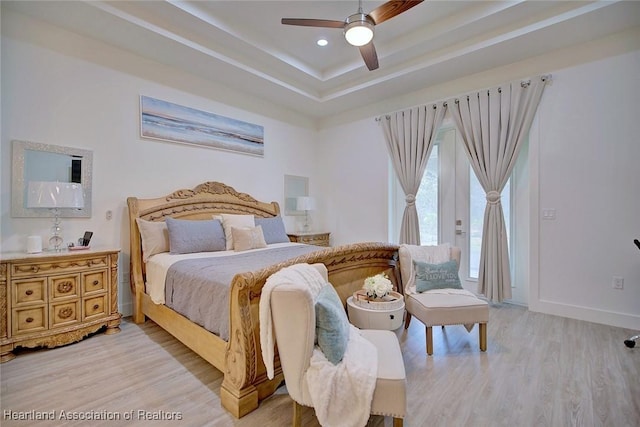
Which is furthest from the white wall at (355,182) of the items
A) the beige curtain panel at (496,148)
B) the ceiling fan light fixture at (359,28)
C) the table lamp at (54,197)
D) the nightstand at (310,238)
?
the table lamp at (54,197)

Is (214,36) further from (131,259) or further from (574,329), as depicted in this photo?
(574,329)

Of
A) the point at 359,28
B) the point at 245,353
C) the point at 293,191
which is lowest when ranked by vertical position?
the point at 245,353

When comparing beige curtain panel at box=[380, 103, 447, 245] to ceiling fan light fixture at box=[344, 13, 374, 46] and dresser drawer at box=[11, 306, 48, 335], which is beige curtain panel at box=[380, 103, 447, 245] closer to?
ceiling fan light fixture at box=[344, 13, 374, 46]

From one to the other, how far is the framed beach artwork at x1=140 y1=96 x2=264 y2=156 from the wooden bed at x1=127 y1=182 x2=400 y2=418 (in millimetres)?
689

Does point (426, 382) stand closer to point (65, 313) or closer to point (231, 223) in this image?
point (231, 223)

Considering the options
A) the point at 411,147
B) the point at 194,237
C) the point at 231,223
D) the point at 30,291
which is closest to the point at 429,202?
the point at 411,147

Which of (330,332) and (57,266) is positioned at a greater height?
(57,266)

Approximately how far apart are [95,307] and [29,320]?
1.51ft

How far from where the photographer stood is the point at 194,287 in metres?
2.28

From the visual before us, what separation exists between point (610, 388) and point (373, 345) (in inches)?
68.5

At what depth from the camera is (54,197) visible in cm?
263

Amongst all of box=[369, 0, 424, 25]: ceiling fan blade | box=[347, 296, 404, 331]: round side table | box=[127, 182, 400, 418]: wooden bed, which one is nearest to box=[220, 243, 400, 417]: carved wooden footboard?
box=[127, 182, 400, 418]: wooden bed

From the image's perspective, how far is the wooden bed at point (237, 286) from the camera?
1.71m

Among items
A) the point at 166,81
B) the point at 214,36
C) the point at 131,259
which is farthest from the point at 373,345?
the point at 166,81
